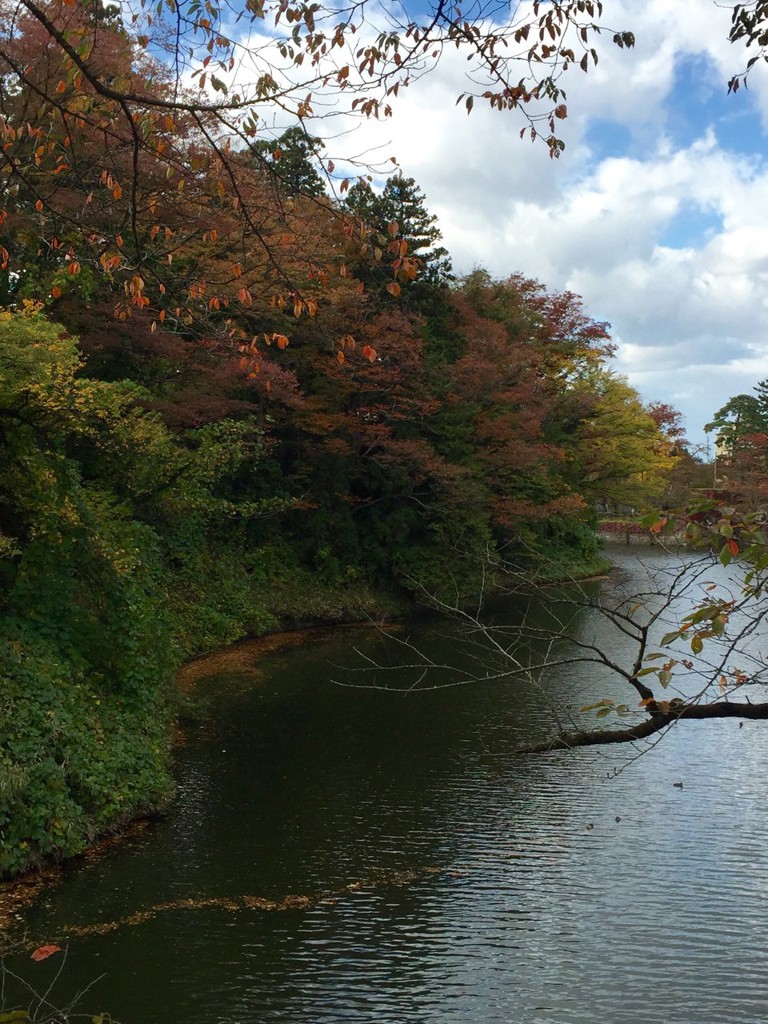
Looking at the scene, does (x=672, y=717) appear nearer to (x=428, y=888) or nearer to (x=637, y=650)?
(x=428, y=888)

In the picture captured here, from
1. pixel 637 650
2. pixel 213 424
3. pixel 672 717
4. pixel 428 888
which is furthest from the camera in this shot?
pixel 637 650

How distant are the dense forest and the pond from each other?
124cm

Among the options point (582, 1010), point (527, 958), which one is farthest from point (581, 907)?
point (582, 1010)

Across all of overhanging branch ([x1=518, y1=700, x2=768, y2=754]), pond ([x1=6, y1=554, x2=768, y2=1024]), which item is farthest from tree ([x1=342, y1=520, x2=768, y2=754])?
pond ([x1=6, y1=554, x2=768, y2=1024])

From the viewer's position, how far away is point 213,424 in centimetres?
1761

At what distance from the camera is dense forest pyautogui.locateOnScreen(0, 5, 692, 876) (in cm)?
756

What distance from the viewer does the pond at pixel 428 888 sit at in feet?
22.7

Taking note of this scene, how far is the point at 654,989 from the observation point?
703cm

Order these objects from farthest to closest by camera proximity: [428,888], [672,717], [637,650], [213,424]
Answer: [637,650] → [213,424] → [428,888] → [672,717]

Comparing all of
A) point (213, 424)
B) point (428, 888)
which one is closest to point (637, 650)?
point (213, 424)

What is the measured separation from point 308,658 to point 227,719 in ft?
15.4

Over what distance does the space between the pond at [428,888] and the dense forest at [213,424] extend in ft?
4.08

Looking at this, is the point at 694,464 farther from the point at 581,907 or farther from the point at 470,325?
the point at 581,907

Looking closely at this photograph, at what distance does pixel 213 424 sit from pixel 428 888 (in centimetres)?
1090
